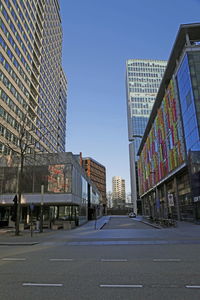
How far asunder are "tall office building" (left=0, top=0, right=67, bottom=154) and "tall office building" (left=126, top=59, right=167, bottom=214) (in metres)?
43.6

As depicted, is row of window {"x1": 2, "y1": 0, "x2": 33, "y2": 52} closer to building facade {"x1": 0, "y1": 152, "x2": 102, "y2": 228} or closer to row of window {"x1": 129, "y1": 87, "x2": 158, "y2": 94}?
building facade {"x1": 0, "y1": 152, "x2": 102, "y2": 228}

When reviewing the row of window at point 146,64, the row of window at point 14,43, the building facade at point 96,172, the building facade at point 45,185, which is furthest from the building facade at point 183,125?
the row of window at point 146,64

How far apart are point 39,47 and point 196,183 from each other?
5856 centimetres

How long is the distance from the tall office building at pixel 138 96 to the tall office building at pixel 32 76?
43.6 metres

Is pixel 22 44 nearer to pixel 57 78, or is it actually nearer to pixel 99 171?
pixel 57 78

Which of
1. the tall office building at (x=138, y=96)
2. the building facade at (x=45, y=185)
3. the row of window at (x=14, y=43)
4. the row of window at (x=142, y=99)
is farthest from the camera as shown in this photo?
the row of window at (x=142, y=99)

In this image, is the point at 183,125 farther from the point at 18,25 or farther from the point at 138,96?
the point at 138,96

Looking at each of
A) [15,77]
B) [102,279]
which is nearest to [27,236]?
[102,279]

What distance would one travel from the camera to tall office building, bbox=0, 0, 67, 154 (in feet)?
150

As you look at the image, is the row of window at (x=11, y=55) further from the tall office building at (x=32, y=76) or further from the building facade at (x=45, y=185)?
the building facade at (x=45, y=185)

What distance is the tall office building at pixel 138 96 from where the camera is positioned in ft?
415

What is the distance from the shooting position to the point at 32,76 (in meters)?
63.1

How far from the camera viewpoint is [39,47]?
68.4 meters

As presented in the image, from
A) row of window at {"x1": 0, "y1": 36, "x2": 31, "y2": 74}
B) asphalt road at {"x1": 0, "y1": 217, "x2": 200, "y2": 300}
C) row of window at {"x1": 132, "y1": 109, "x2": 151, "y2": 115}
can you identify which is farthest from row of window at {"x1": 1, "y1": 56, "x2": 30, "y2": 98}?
row of window at {"x1": 132, "y1": 109, "x2": 151, "y2": 115}
